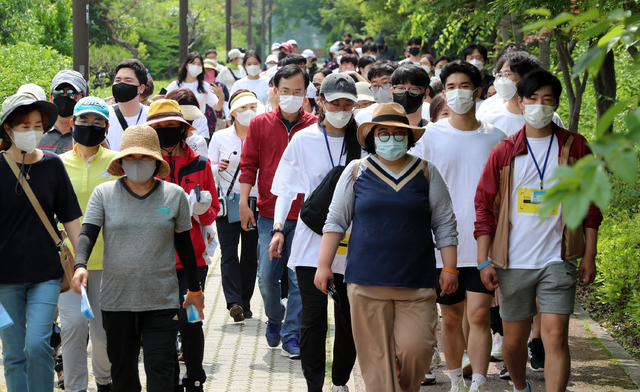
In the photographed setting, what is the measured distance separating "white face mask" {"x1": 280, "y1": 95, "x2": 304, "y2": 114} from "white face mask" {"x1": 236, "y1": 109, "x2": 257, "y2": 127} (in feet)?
4.03

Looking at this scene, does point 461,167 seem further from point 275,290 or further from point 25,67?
point 25,67

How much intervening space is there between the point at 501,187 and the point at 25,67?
33.8 feet

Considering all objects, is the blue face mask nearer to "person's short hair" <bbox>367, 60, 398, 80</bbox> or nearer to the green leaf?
the green leaf

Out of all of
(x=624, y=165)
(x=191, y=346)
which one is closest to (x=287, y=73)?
(x=191, y=346)

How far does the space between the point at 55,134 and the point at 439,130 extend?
2816mm

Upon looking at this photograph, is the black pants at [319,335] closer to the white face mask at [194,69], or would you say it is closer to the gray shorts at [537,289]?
the gray shorts at [537,289]

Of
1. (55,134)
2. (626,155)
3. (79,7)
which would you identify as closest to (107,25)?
(79,7)

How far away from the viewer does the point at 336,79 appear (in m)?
5.50

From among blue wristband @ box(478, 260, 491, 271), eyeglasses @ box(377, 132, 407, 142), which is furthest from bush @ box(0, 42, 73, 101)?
blue wristband @ box(478, 260, 491, 271)

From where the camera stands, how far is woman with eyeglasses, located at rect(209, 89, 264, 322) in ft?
25.7

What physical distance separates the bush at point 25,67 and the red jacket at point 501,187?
337 inches

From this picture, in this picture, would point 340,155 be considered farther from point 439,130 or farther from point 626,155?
point 626,155

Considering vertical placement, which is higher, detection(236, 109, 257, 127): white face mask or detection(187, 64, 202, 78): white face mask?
detection(187, 64, 202, 78): white face mask

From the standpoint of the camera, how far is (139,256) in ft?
15.3
